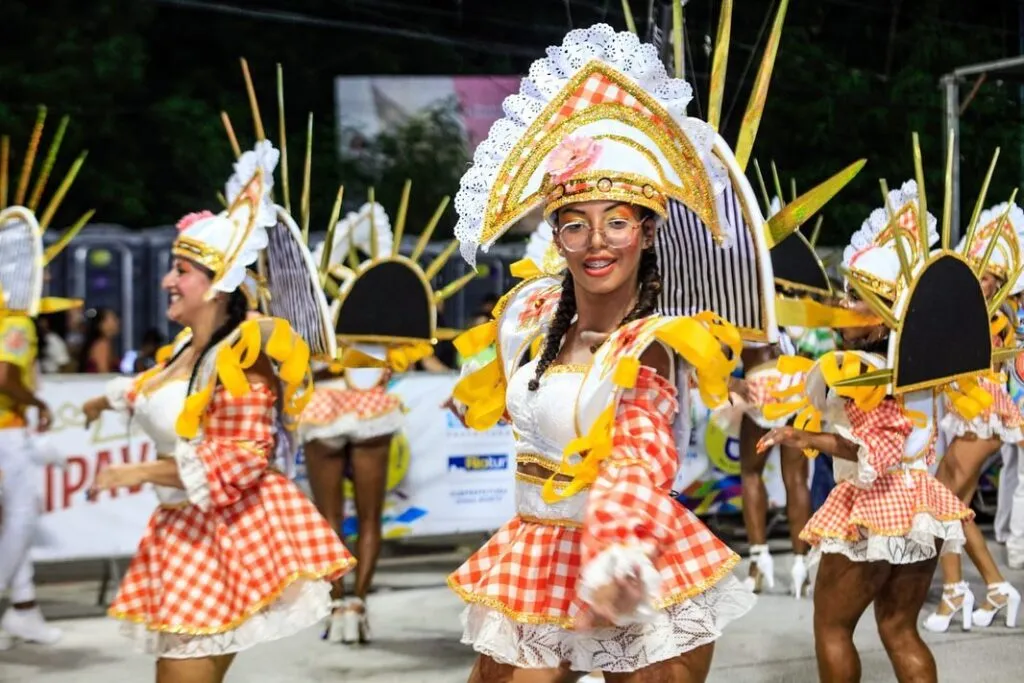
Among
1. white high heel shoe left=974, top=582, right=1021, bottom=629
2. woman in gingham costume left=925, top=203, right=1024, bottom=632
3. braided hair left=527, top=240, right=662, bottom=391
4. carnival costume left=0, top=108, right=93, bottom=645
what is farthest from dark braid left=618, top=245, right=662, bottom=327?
white high heel shoe left=974, top=582, right=1021, bottom=629

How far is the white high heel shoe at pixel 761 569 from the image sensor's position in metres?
7.41

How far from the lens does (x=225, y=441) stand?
384cm

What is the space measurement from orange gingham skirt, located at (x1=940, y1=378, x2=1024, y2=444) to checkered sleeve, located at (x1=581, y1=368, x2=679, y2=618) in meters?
4.10

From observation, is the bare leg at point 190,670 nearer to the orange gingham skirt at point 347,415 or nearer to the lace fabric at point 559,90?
the lace fabric at point 559,90

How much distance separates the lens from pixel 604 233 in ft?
9.34

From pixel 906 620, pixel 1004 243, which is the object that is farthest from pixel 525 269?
pixel 1004 243

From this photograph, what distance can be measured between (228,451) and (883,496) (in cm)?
213

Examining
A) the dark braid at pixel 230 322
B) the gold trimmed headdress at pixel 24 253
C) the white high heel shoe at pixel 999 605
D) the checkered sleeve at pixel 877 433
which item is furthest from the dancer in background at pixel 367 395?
the white high heel shoe at pixel 999 605

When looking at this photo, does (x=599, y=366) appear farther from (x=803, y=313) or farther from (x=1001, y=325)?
(x=1001, y=325)

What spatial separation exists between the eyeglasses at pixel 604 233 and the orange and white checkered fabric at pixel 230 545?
1376mm

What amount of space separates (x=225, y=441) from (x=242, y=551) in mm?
315

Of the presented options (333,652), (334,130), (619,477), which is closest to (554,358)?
(619,477)

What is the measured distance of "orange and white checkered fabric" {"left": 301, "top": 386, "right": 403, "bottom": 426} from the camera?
259 inches

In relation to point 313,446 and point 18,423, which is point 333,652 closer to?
point 313,446
